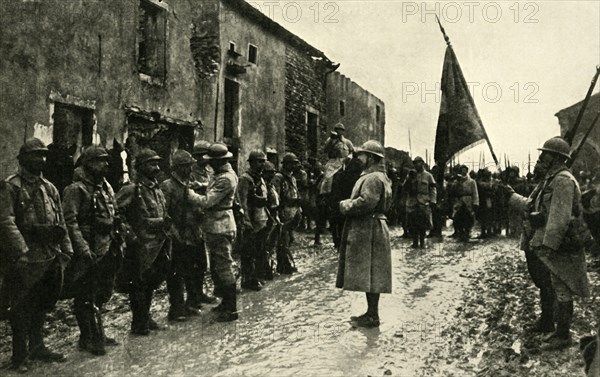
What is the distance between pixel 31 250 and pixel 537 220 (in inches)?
189

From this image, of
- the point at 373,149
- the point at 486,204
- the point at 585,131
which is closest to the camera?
the point at 373,149

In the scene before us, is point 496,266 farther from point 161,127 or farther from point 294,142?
point 294,142

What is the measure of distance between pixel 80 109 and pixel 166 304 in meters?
6.27

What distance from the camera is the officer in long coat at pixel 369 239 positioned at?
6270 mm

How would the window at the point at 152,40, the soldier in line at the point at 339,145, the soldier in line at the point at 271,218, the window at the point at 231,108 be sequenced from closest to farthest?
the soldier in line at the point at 271,218 → the soldier in line at the point at 339,145 → the window at the point at 152,40 → the window at the point at 231,108

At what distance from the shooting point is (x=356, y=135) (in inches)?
1267

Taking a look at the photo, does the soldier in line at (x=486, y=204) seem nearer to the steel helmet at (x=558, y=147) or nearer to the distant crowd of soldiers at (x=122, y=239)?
the distant crowd of soldiers at (x=122, y=239)

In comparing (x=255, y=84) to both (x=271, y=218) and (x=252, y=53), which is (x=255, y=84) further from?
(x=271, y=218)

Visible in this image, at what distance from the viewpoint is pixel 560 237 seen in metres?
5.37

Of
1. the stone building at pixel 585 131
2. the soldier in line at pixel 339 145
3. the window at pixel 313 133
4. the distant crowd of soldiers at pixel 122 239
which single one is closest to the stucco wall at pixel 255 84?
the window at pixel 313 133

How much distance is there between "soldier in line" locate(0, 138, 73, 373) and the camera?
489 centimetres

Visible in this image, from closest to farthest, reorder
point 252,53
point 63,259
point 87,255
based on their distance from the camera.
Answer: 1. point 63,259
2. point 87,255
3. point 252,53

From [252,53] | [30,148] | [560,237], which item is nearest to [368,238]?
[560,237]

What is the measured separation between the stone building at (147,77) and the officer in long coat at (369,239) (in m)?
6.79
